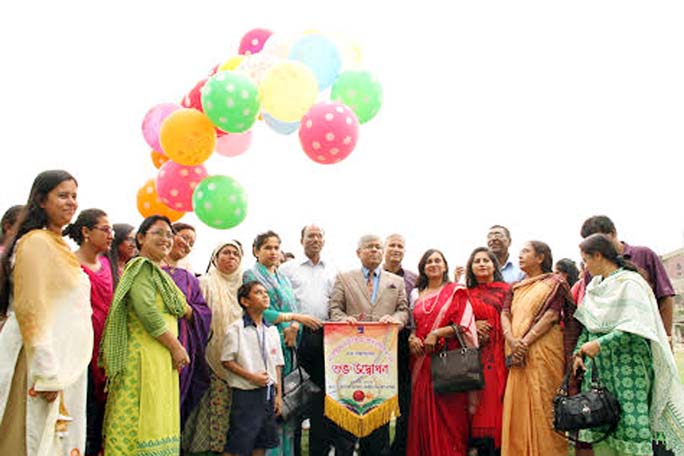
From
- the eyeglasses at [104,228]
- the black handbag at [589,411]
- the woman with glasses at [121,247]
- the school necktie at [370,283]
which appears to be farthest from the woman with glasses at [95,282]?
the black handbag at [589,411]

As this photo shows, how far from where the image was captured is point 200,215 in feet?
19.7

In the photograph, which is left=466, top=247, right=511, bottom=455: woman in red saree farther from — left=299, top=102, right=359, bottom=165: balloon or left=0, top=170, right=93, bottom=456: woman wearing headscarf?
left=0, top=170, right=93, bottom=456: woman wearing headscarf

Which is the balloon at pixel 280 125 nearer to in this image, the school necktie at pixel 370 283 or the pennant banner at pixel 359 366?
the school necktie at pixel 370 283

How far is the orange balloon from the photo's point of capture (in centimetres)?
688

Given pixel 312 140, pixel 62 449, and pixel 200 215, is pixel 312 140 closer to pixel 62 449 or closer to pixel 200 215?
pixel 200 215

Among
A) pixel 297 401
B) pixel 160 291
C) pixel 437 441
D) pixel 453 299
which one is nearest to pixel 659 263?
pixel 453 299

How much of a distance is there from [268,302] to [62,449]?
5.30 feet

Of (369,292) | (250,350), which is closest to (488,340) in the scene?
(369,292)

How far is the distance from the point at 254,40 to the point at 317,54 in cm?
111

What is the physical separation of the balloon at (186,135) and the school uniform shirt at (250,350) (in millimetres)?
2304

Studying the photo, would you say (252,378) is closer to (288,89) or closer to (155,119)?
(288,89)

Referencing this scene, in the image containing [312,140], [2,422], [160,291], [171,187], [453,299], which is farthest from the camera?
[171,187]

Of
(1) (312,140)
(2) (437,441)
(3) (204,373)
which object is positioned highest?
(1) (312,140)

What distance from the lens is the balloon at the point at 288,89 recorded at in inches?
224
